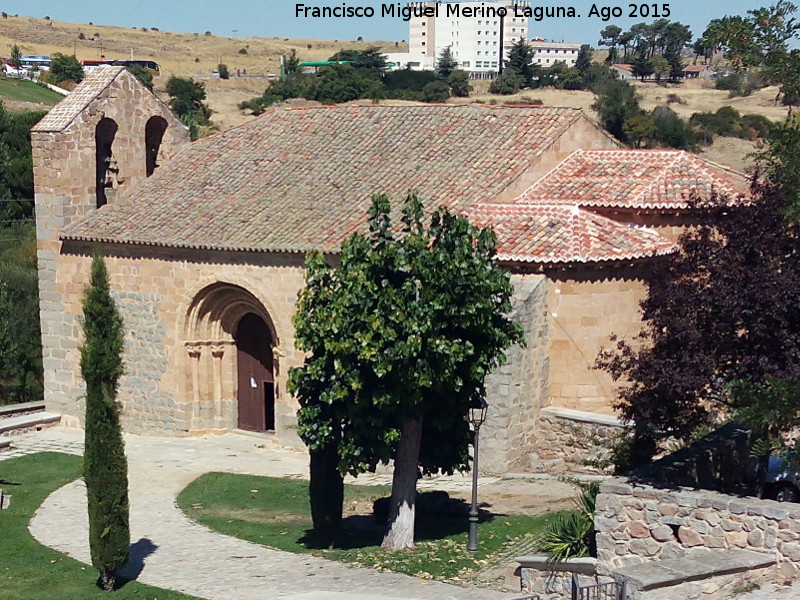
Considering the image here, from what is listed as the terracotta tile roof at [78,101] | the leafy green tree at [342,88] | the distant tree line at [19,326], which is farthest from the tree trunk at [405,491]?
the leafy green tree at [342,88]

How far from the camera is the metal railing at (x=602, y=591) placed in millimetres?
12195

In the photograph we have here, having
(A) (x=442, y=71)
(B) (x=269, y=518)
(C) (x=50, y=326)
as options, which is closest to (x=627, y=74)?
(A) (x=442, y=71)

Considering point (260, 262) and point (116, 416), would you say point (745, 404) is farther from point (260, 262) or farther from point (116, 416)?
point (260, 262)

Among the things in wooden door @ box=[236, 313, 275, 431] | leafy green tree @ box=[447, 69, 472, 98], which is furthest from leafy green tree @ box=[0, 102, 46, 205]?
leafy green tree @ box=[447, 69, 472, 98]

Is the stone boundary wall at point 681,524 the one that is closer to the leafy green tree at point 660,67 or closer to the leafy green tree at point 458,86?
the leafy green tree at point 458,86

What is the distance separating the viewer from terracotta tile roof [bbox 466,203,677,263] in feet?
69.9

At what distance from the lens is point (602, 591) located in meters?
12.7

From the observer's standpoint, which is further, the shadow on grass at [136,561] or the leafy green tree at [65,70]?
the leafy green tree at [65,70]

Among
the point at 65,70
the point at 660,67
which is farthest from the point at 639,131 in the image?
the point at 65,70

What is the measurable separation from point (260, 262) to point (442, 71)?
267 feet

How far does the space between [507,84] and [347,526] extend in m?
75.5

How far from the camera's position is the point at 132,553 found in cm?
1805

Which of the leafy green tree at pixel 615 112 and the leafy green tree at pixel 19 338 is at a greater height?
the leafy green tree at pixel 615 112

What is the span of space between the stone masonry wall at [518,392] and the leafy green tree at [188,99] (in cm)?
6011
